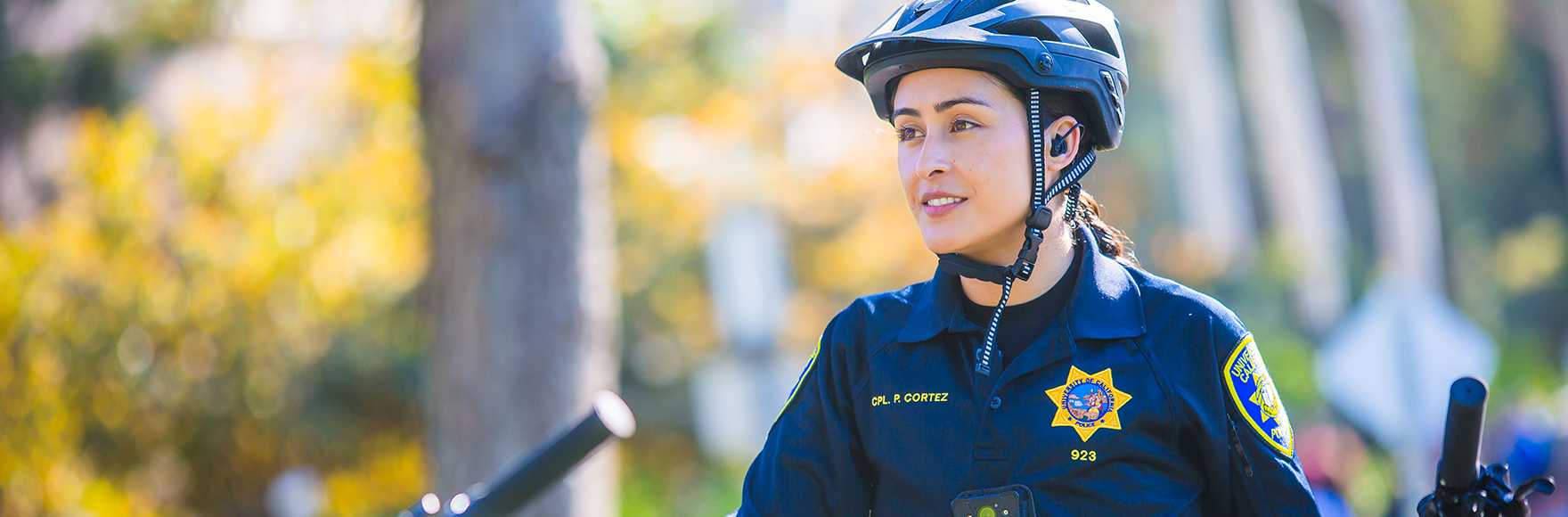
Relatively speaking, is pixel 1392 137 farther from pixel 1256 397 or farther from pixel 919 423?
pixel 919 423

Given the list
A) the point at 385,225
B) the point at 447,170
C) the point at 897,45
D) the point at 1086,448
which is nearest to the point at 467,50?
the point at 447,170

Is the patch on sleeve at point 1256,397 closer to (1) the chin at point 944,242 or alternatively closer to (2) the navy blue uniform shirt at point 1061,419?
(2) the navy blue uniform shirt at point 1061,419

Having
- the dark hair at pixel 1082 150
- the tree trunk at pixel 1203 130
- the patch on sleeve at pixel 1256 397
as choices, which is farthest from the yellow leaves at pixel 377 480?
the tree trunk at pixel 1203 130

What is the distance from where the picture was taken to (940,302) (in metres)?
2.41

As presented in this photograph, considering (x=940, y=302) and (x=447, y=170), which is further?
(x=447, y=170)

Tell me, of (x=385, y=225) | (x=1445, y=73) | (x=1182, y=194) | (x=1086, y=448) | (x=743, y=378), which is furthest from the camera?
(x=1445, y=73)

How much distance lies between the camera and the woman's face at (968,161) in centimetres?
230

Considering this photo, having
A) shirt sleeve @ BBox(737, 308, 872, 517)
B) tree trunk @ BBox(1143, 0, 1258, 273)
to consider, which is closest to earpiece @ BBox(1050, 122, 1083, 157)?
shirt sleeve @ BBox(737, 308, 872, 517)

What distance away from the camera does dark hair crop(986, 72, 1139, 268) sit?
2.35 m

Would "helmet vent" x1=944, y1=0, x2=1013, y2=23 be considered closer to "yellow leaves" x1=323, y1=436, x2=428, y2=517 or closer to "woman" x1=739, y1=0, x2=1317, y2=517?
"woman" x1=739, y1=0, x2=1317, y2=517

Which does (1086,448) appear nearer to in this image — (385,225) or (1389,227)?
(385,225)

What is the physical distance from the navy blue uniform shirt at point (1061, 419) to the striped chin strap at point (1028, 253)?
4 centimetres

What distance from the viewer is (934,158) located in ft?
7.57

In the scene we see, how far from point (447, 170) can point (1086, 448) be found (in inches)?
149
